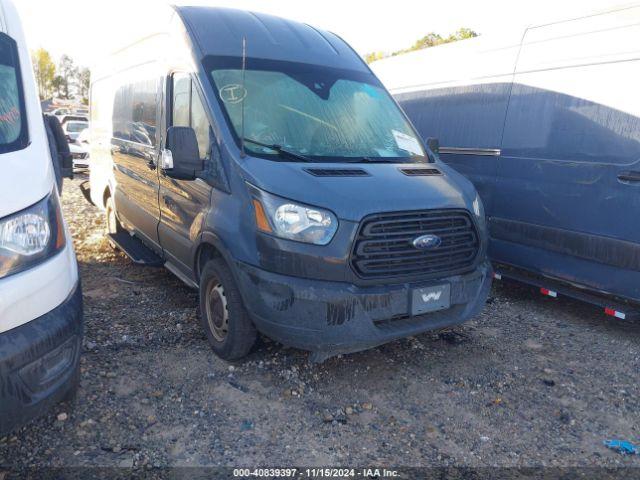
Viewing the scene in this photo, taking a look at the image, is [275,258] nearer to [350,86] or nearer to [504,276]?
[350,86]

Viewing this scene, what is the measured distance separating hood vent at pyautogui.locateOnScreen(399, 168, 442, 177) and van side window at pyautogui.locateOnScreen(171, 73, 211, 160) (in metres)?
1.39

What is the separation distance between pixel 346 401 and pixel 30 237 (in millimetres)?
2062

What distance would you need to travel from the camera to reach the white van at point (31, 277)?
2.17 m

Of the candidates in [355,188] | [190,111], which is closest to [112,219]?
[190,111]

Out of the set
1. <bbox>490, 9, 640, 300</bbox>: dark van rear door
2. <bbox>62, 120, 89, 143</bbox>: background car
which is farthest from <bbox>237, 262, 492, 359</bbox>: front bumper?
<bbox>62, 120, 89, 143</bbox>: background car

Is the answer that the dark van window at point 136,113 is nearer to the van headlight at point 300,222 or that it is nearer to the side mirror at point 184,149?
the side mirror at point 184,149

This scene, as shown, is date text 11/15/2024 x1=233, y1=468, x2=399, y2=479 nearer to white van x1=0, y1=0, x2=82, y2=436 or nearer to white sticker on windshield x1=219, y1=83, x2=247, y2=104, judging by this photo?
white van x1=0, y1=0, x2=82, y2=436

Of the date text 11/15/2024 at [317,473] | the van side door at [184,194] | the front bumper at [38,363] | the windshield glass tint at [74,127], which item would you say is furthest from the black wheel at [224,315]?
the windshield glass tint at [74,127]

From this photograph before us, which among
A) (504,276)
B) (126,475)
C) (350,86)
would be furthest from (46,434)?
(504,276)

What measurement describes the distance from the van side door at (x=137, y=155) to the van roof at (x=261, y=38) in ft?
2.45

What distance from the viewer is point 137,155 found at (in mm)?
5043

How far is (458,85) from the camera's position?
5781 millimetres

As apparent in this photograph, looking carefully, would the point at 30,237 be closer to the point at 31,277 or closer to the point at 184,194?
the point at 31,277

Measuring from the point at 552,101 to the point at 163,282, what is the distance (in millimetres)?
4142
